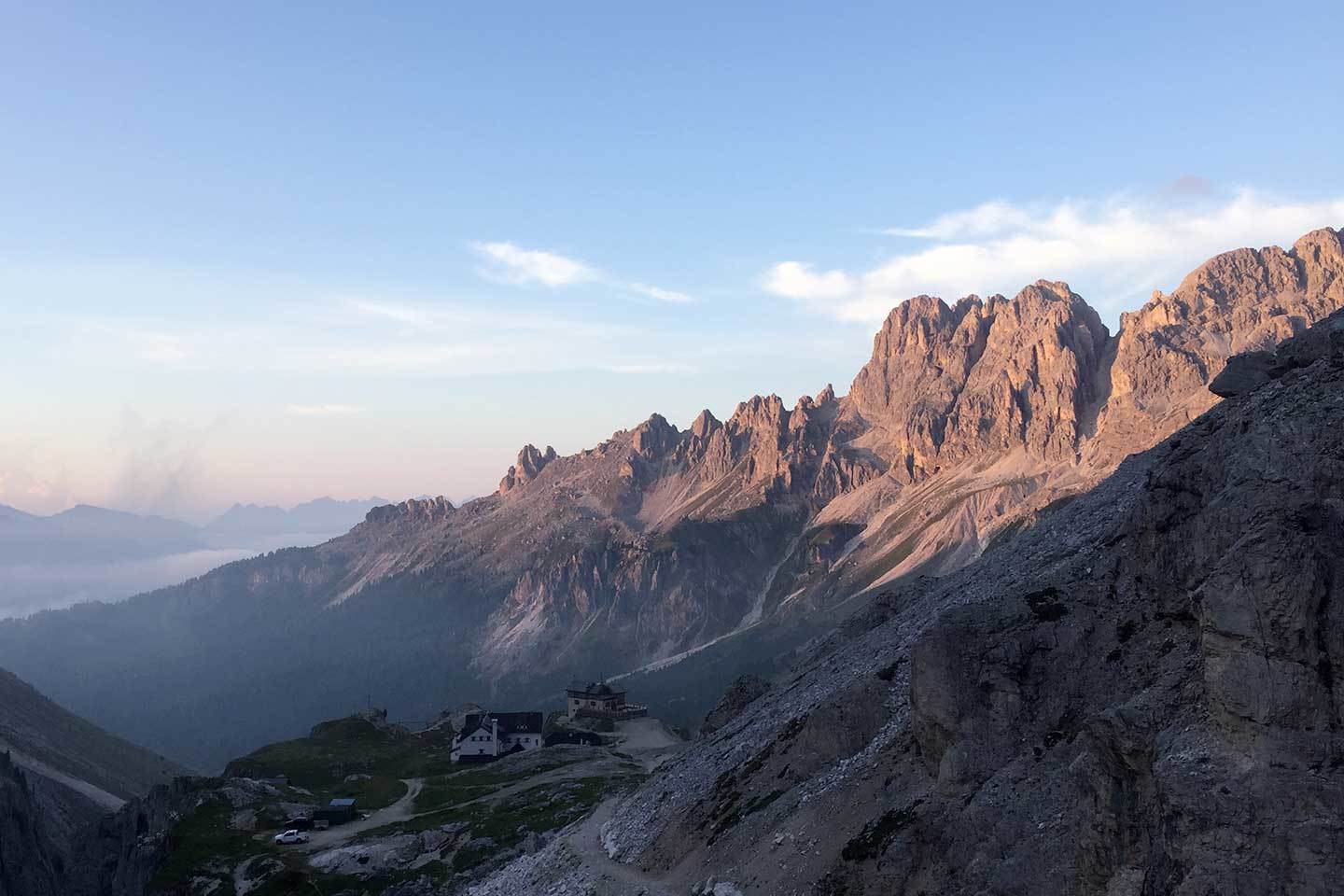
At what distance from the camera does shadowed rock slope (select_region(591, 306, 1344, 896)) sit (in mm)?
28859

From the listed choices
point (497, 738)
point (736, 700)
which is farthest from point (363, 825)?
point (736, 700)

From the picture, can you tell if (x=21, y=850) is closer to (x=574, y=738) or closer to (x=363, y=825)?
(x=363, y=825)

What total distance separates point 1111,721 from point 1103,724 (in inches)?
12.3

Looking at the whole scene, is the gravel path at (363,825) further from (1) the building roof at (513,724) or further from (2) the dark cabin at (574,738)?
(2) the dark cabin at (574,738)

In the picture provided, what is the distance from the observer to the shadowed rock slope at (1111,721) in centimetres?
2886

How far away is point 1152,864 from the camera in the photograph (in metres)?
30.0

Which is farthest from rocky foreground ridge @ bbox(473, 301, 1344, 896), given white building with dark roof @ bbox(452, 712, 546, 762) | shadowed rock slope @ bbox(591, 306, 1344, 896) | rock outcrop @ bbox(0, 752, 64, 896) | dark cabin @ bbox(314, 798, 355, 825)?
rock outcrop @ bbox(0, 752, 64, 896)

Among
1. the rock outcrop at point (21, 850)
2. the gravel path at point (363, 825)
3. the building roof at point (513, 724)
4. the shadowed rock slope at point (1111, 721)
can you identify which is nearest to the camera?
the shadowed rock slope at point (1111, 721)

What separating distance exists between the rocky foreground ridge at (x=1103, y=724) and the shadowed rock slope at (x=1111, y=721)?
9 centimetres

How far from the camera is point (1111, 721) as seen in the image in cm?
3347

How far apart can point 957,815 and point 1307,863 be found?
16.5m

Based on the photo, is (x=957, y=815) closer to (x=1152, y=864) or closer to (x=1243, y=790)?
(x=1152, y=864)

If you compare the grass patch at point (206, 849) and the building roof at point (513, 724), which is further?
the building roof at point (513, 724)

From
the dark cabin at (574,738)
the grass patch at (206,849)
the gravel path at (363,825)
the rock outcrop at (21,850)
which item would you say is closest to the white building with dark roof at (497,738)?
the dark cabin at (574,738)
